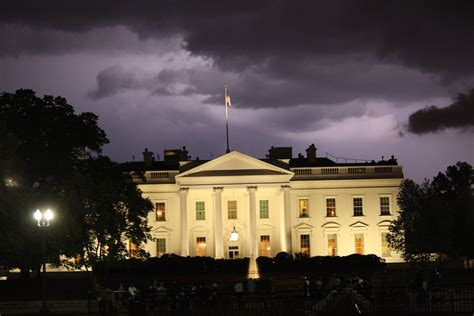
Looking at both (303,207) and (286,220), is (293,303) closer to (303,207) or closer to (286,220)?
(286,220)

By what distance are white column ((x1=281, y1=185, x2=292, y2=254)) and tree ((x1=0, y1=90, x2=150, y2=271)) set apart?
17912 mm

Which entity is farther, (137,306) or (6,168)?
(6,168)

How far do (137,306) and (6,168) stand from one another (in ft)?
82.1

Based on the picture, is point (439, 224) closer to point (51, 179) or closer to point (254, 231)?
point (254, 231)

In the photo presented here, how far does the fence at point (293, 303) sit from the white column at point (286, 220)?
1743 inches

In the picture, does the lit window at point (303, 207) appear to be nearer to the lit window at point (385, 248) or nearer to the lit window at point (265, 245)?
the lit window at point (265, 245)

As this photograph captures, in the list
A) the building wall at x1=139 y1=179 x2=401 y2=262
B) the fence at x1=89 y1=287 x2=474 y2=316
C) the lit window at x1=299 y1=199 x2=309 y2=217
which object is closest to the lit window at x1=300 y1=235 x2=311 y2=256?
the building wall at x1=139 y1=179 x2=401 y2=262

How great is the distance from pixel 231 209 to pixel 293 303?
165 feet

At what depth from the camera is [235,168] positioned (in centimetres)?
8000

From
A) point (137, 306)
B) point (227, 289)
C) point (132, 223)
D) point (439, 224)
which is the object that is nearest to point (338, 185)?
point (439, 224)

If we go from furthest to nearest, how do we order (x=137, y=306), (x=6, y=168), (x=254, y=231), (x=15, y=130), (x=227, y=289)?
1. (x=254, y=231)
2. (x=15, y=130)
3. (x=6, y=168)
4. (x=227, y=289)
5. (x=137, y=306)

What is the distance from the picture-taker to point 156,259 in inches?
2638

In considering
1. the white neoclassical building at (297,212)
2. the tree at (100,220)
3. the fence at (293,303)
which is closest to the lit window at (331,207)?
the white neoclassical building at (297,212)

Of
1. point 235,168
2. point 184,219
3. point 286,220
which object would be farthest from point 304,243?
point 184,219
